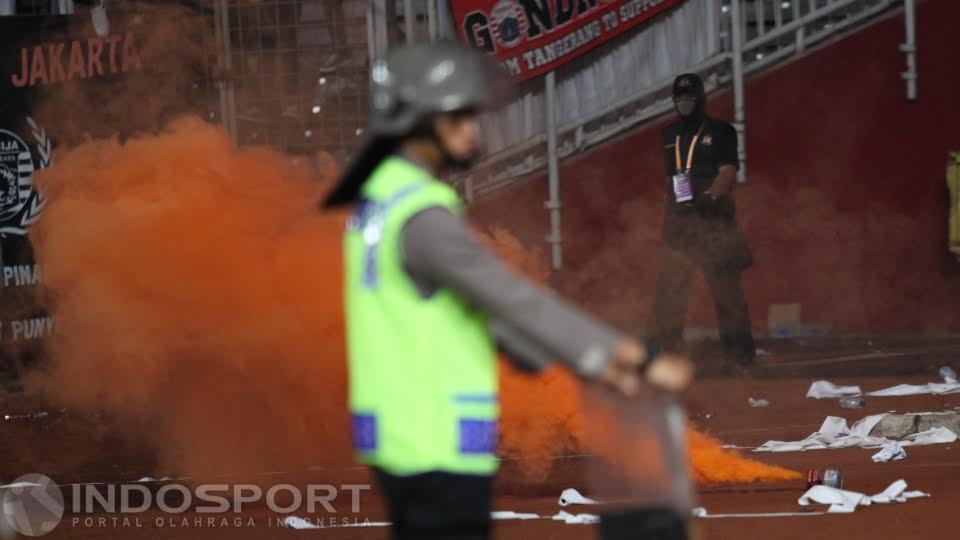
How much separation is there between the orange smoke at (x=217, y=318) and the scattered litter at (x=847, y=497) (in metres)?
0.72

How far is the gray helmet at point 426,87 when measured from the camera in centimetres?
366

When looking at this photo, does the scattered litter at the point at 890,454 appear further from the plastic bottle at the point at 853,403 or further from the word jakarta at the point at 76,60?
the word jakarta at the point at 76,60

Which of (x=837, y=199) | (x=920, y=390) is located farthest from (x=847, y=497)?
(x=837, y=199)

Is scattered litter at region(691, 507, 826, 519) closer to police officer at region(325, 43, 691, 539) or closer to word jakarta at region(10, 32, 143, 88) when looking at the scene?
police officer at region(325, 43, 691, 539)

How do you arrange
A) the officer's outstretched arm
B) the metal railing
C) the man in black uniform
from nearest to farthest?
the officer's outstretched arm, the man in black uniform, the metal railing

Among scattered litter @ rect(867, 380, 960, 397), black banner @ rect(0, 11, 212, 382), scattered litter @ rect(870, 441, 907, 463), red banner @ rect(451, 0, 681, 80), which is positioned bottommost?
scattered litter @ rect(870, 441, 907, 463)

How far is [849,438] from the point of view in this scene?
29.6ft

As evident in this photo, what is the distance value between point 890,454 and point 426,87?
555cm

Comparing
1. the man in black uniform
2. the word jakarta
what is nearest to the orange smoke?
the word jakarta

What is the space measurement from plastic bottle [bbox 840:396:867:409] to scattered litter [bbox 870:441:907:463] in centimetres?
170

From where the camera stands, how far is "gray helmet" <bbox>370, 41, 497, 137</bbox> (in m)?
3.66

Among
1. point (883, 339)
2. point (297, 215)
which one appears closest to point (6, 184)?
point (297, 215)

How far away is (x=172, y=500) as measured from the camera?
8.10 metres

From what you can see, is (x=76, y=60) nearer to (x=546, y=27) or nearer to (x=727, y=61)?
(x=546, y=27)
